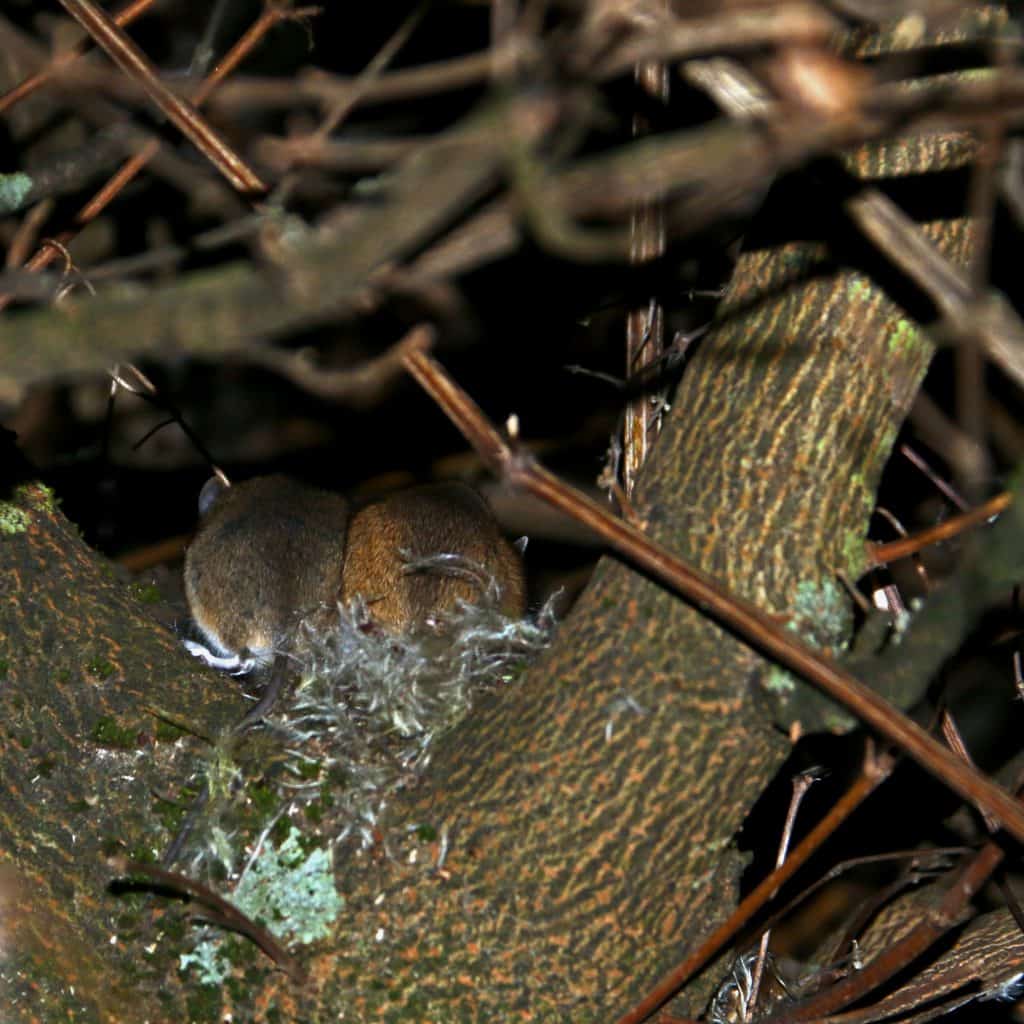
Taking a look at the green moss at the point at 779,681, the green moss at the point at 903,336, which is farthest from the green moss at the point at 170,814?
the green moss at the point at 903,336

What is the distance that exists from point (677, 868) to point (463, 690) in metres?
0.53

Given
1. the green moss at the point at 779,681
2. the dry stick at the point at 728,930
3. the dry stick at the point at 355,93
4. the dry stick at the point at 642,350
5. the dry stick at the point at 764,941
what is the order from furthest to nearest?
1. the dry stick at the point at 642,350
2. the dry stick at the point at 764,941
3. the dry stick at the point at 728,930
4. the green moss at the point at 779,681
5. the dry stick at the point at 355,93

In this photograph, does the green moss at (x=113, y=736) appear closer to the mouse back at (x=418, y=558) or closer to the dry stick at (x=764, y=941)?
the mouse back at (x=418, y=558)

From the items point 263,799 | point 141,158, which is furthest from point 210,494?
point 263,799

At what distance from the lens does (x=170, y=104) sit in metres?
2.24

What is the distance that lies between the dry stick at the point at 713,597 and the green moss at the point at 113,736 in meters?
0.87

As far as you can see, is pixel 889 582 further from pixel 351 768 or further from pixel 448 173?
pixel 448 173

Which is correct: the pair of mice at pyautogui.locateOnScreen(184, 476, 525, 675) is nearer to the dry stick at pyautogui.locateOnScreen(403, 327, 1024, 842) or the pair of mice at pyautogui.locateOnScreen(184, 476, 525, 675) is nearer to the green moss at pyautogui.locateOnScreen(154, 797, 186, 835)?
the green moss at pyautogui.locateOnScreen(154, 797, 186, 835)

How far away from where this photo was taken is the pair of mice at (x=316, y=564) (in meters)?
3.03

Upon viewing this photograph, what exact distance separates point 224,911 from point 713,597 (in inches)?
33.0

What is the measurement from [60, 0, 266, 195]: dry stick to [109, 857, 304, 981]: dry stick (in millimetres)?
1076

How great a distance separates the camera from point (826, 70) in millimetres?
1210

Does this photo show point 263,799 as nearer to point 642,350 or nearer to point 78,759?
point 78,759

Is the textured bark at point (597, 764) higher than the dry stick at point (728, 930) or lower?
higher
